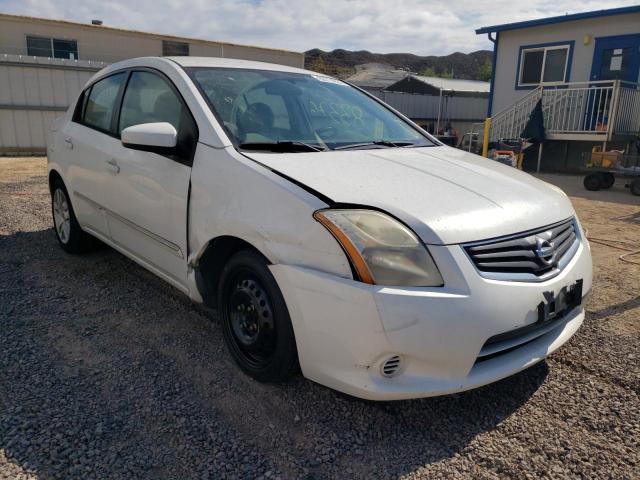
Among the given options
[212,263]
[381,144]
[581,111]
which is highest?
[581,111]

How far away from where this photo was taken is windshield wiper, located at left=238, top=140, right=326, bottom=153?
2.86 metres

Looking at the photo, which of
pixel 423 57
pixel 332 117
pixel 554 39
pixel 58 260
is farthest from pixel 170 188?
pixel 423 57

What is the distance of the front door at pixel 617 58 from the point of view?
1291 centimetres

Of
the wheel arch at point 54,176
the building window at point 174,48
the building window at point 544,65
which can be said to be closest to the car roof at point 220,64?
the wheel arch at point 54,176

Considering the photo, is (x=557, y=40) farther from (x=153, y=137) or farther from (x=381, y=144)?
(x=153, y=137)

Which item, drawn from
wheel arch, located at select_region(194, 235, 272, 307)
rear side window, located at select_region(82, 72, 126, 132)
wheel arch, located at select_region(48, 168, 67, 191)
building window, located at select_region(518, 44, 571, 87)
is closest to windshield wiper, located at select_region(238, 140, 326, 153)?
wheel arch, located at select_region(194, 235, 272, 307)

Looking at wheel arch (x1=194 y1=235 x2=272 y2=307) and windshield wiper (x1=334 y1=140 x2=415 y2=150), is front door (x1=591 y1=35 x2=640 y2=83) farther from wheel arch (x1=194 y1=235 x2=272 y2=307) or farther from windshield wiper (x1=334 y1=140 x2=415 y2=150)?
wheel arch (x1=194 y1=235 x2=272 y2=307)

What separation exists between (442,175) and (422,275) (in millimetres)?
832

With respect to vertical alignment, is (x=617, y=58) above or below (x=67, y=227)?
above

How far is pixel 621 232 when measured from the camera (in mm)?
6367

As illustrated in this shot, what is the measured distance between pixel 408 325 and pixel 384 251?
0.32 m

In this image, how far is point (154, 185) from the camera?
126 inches

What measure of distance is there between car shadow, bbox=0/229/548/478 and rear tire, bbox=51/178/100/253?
122 cm

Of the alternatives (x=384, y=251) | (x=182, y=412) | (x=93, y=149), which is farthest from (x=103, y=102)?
(x=384, y=251)
